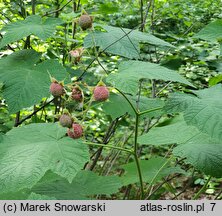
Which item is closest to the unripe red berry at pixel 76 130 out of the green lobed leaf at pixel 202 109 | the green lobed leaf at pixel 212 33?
the green lobed leaf at pixel 202 109

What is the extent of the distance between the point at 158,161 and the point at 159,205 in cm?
89

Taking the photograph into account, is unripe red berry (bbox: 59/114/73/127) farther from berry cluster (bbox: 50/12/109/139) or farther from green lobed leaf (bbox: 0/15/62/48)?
green lobed leaf (bbox: 0/15/62/48)

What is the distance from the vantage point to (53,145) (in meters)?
1.03

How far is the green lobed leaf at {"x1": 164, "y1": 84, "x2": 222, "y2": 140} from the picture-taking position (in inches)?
39.9

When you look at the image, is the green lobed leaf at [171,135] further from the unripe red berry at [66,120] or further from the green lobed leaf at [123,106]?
the unripe red berry at [66,120]

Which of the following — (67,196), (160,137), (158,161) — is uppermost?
(160,137)

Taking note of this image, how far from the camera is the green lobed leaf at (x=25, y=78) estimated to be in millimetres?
1362

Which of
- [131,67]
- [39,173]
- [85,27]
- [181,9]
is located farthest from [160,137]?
[181,9]

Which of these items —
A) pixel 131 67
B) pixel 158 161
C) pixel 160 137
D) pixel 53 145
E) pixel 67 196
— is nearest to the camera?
pixel 53 145

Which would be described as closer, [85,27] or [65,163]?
[65,163]

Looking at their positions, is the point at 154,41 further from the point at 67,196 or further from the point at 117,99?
the point at 67,196

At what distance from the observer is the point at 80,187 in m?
1.39

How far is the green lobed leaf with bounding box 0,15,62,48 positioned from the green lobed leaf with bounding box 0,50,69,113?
4.7 inches

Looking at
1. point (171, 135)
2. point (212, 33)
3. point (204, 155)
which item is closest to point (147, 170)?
point (171, 135)
